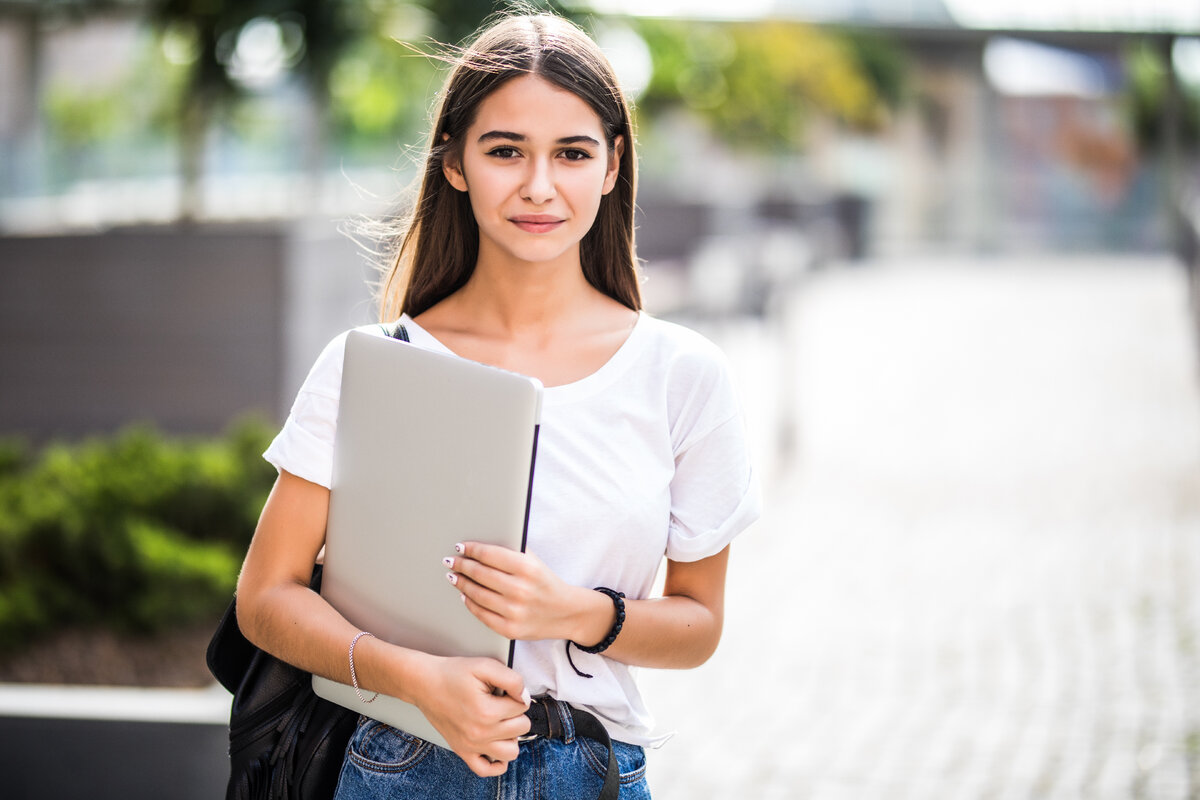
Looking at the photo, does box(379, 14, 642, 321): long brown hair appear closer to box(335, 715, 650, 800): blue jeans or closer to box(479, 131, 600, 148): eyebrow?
box(479, 131, 600, 148): eyebrow

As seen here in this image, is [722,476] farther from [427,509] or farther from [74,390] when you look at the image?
[74,390]

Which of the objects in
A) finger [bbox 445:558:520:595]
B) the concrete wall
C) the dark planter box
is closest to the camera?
finger [bbox 445:558:520:595]

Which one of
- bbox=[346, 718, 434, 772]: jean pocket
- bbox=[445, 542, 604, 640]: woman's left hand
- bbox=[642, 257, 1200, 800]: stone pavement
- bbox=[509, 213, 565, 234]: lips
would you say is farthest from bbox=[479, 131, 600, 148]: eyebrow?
bbox=[642, 257, 1200, 800]: stone pavement

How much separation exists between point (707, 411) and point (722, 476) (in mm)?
94

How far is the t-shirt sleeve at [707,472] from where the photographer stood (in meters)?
1.91

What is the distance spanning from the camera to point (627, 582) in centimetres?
192

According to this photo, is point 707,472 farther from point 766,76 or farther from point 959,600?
point 766,76

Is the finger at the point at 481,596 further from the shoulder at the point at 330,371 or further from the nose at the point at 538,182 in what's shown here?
the nose at the point at 538,182

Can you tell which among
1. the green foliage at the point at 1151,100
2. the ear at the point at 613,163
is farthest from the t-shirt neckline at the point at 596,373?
the green foliage at the point at 1151,100

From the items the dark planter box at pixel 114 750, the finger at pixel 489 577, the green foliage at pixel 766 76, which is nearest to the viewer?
the finger at pixel 489 577

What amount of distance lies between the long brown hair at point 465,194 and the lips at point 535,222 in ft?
0.49

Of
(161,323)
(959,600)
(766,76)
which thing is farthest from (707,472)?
(766,76)

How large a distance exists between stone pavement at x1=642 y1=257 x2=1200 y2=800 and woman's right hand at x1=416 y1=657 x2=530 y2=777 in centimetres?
298

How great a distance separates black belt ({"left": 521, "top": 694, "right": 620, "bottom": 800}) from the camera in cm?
186
